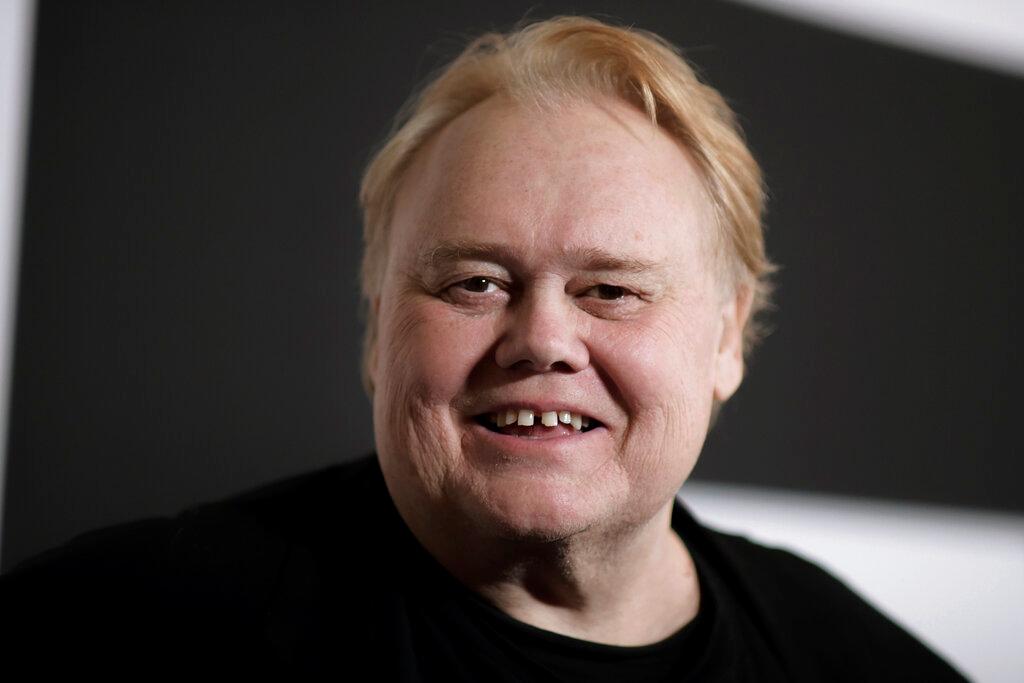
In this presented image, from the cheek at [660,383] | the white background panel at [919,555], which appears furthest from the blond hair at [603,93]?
the white background panel at [919,555]

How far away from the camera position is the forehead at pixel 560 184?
1152 millimetres

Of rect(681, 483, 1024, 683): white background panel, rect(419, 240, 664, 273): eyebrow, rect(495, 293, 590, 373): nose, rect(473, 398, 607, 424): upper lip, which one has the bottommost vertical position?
rect(681, 483, 1024, 683): white background panel

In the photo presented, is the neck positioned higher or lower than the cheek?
lower

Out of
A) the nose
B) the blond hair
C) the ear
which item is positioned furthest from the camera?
the ear

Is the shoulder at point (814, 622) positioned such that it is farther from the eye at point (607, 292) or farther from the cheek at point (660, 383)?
the eye at point (607, 292)

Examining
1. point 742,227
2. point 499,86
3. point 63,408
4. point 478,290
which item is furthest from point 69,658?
point 742,227

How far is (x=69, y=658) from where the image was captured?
3.68 feet

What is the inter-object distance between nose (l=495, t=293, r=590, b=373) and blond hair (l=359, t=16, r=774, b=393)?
27cm

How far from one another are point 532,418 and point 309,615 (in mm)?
351

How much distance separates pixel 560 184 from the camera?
1.16 metres

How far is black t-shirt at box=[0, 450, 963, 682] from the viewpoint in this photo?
1127 millimetres

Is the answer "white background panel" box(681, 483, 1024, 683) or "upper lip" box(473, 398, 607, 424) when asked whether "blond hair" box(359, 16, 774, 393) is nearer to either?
"upper lip" box(473, 398, 607, 424)

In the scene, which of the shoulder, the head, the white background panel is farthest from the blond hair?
the white background panel

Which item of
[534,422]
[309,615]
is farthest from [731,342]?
[309,615]
